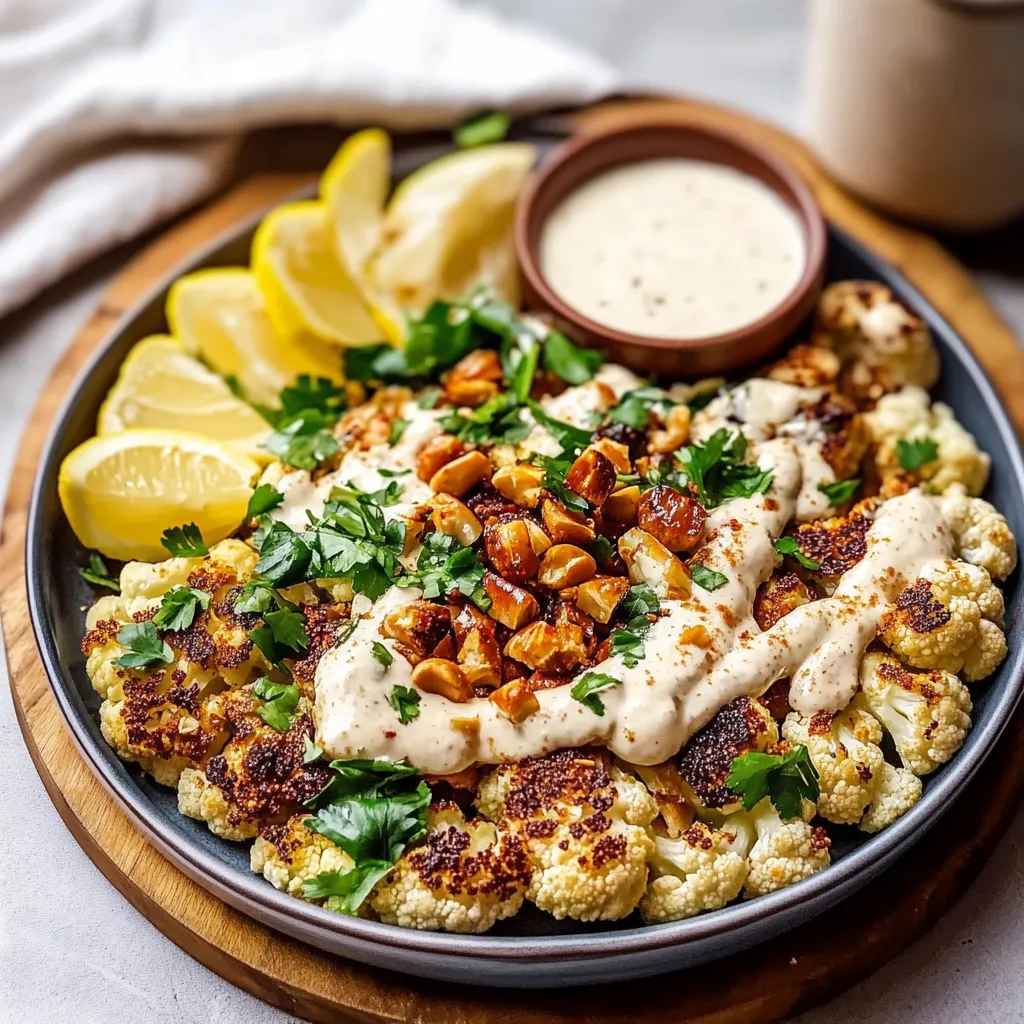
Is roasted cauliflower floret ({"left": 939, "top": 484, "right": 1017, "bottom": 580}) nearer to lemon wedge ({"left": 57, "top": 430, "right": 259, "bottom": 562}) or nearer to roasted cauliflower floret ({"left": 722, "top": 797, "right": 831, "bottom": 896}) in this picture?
roasted cauliflower floret ({"left": 722, "top": 797, "right": 831, "bottom": 896})

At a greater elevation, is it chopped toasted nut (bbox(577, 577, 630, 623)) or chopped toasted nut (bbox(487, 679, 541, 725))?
chopped toasted nut (bbox(577, 577, 630, 623))

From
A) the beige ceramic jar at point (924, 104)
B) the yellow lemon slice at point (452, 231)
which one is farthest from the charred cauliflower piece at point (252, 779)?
the beige ceramic jar at point (924, 104)

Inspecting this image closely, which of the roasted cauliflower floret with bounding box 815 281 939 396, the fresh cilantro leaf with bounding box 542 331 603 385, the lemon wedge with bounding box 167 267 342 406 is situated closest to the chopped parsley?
the fresh cilantro leaf with bounding box 542 331 603 385

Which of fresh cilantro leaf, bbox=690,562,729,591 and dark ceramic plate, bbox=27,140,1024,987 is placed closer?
dark ceramic plate, bbox=27,140,1024,987

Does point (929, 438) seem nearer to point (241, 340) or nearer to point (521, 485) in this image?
point (521, 485)

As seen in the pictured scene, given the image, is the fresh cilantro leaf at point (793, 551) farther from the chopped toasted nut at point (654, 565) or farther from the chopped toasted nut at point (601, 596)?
the chopped toasted nut at point (601, 596)
